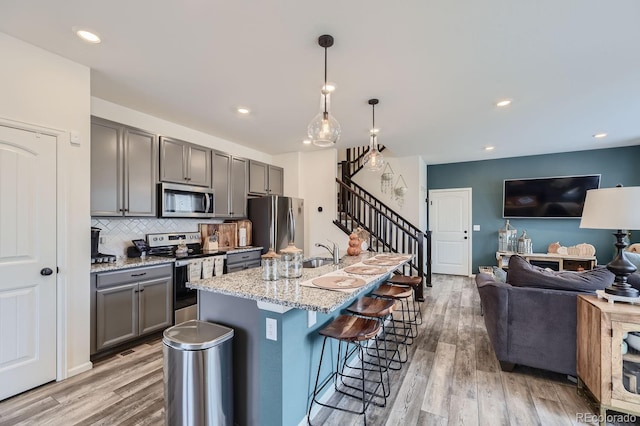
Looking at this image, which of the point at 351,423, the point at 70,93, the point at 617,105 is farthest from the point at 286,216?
the point at 617,105

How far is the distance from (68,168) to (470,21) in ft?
11.1

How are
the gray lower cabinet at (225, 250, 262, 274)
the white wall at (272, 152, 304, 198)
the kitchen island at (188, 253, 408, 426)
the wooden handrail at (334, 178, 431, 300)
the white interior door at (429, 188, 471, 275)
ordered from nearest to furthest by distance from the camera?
the kitchen island at (188, 253, 408, 426) → the gray lower cabinet at (225, 250, 262, 274) → the wooden handrail at (334, 178, 431, 300) → the white wall at (272, 152, 304, 198) → the white interior door at (429, 188, 471, 275)

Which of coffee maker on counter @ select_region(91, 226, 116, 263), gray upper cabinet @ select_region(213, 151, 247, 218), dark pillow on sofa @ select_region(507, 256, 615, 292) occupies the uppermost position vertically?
gray upper cabinet @ select_region(213, 151, 247, 218)

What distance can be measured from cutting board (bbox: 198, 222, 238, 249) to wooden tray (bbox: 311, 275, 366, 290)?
296 centimetres

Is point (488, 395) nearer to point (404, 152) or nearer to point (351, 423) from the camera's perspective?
point (351, 423)

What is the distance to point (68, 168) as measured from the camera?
2482 mm

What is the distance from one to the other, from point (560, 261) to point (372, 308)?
5.28 m

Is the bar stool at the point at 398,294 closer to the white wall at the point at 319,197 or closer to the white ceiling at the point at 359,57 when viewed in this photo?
the white ceiling at the point at 359,57

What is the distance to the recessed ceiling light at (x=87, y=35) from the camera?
6.79 ft

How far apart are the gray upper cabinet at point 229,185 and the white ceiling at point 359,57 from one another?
72 cm

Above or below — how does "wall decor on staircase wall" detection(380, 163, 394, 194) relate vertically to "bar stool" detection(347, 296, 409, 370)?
above

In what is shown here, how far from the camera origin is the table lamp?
1.91 m

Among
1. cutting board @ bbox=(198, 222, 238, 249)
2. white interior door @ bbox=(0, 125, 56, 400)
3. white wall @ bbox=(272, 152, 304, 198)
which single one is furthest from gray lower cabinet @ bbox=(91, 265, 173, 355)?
white wall @ bbox=(272, 152, 304, 198)

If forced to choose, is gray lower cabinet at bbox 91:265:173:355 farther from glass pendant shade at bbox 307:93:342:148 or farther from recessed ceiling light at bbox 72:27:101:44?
glass pendant shade at bbox 307:93:342:148
